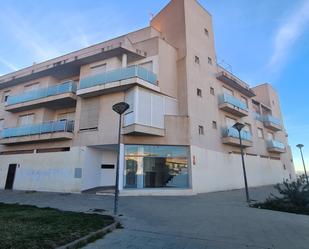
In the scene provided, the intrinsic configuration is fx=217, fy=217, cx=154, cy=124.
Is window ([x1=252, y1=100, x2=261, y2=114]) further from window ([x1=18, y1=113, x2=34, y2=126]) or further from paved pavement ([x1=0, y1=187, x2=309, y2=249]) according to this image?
window ([x1=18, y1=113, x2=34, y2=126])

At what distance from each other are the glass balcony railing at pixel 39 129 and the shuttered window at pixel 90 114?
122cm

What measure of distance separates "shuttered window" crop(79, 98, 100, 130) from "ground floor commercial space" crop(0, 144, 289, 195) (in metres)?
1.69

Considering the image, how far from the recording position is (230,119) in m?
21.8

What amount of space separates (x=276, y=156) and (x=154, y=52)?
22.4 metres

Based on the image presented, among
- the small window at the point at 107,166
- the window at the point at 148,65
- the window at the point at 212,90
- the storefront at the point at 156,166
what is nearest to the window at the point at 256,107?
the window at the point at 212,90

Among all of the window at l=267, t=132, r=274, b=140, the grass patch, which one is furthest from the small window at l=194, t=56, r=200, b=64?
the window at l=267, t=132, r=274, b=140

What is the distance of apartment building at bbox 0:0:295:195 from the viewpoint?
1524cm

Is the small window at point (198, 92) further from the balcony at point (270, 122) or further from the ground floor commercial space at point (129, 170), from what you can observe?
the balcony at point (270, 122)

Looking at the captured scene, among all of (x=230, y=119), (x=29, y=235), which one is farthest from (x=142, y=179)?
(x=230, y=119)

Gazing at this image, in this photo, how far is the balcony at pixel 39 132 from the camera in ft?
56.3

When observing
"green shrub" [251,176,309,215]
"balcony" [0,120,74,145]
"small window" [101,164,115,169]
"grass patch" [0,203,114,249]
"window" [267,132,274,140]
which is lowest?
"grass patch" [0,203,114,249]

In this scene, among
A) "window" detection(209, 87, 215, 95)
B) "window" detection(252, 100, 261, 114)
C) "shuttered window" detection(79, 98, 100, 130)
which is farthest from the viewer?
"window" detection(252, 100, 261, 114)

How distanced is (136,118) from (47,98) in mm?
9168

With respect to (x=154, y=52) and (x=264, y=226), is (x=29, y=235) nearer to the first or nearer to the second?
(x=264, y=226)
